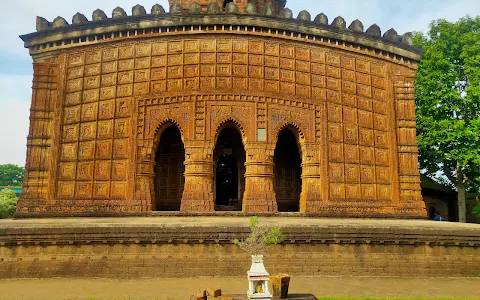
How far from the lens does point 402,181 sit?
60.2ft

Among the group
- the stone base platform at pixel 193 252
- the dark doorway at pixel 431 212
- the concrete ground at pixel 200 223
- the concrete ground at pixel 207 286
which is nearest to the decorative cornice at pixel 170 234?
the stone base platform at pixel 193 252

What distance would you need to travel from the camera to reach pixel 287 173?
19.3 metres

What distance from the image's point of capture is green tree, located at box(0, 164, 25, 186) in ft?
221

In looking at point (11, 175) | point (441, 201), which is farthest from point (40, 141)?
point (11, 175)

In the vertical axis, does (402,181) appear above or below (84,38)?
below

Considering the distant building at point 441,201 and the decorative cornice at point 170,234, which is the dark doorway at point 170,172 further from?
the distant building at point 441,201

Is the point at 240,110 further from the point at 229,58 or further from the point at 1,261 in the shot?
the point at 1,261

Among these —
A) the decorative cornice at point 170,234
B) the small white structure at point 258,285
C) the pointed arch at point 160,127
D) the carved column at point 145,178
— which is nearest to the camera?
the small white structure at point 258,285

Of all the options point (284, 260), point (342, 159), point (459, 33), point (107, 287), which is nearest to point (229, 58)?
point (342, 159)

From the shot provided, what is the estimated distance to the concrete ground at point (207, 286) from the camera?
27.6ft

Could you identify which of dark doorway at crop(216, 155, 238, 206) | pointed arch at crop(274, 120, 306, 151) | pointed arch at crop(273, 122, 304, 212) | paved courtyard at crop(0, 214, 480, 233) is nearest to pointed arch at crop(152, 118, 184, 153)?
dark doorway at crop(216, 155, 238, 206)

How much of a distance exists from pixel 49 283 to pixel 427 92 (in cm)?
2186

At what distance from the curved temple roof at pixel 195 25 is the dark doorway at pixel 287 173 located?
16.3 ft

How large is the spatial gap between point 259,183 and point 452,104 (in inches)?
537
